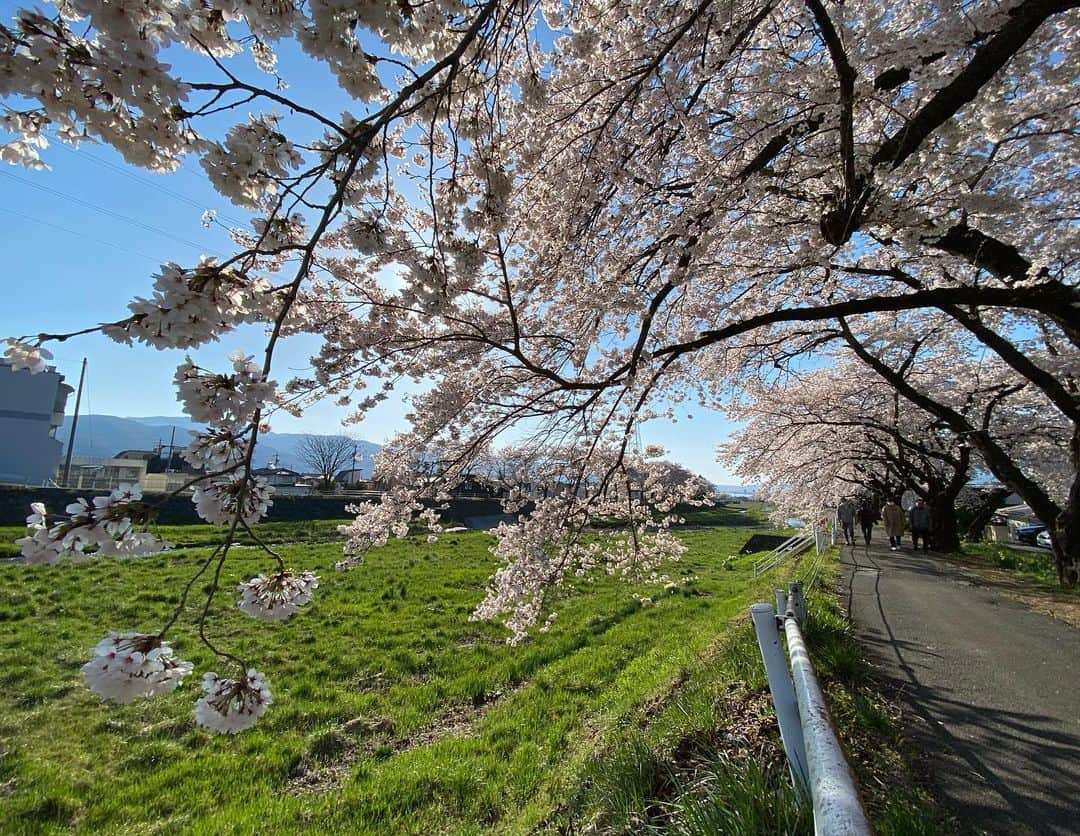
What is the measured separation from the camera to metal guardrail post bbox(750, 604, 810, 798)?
6.52 feet

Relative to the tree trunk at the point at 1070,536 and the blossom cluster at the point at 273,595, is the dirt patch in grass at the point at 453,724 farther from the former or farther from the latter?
the tree trunk at the point at 1070,536

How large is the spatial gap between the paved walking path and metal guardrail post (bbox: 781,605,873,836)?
1.78 meters

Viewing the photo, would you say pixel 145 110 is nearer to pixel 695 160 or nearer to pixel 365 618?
pixel 695 160

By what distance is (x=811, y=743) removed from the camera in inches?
56.9

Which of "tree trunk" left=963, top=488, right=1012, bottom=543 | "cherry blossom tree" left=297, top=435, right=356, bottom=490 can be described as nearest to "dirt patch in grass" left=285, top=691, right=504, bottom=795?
"tree trunk" left=963, top=488, right=1012, bottom=543

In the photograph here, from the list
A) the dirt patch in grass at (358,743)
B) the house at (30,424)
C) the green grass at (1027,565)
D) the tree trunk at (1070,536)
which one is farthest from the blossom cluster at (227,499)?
the house at (30,424)

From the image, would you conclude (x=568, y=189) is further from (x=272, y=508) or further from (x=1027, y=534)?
(x=1027, y=534)

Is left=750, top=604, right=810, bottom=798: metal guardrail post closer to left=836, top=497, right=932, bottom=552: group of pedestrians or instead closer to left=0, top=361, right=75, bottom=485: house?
left=836, top=497, right=932, bottom=552: group of pedestrians

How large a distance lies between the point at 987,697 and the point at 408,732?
517 centimetres

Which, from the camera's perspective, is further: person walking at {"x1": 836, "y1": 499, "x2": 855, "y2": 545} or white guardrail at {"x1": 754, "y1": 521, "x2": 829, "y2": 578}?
person walking at {"x1": 836, "y1": 499, "x2": 855, "y2": 545}

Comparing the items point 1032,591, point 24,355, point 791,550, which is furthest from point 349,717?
point 791,550

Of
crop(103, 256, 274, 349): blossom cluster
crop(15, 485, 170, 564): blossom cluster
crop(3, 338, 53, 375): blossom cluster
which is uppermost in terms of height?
crop(103, 256, 274, 349): blossom cluster

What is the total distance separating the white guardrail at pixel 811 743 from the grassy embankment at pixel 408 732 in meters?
0.23

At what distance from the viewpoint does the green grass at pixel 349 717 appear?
3715mm
